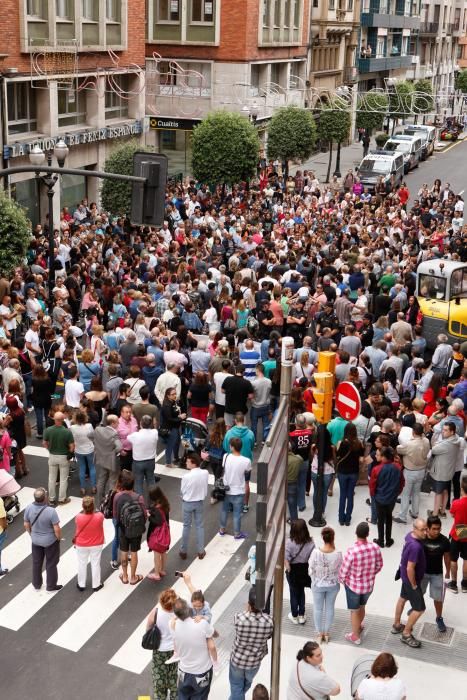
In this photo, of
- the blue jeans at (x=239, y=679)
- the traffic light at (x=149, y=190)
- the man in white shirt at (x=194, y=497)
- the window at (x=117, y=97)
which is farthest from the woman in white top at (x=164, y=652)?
the window at (x=117, y=97)

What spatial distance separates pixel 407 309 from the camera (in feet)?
62.5

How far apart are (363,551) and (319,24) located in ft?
168

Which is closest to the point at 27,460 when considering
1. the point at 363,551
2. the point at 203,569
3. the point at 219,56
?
the point at 203,569

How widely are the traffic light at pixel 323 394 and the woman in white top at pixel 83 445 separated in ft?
10.7

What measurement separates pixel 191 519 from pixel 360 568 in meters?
2.66

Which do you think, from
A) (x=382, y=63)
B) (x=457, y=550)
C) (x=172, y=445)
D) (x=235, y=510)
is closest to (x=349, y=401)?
(x=235, y=510)

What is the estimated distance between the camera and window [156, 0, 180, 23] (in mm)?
44781

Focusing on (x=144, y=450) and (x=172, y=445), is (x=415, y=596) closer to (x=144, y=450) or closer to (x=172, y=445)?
(x=144, y=450)

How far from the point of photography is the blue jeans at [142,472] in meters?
12.3

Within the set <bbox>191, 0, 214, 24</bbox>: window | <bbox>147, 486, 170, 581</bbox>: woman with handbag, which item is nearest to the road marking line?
<bbox>147, 486, 170, 581</bbox>: woman with handbag

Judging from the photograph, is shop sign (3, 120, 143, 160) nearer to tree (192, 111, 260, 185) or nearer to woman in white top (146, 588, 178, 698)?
tree (192, 111, 260, 185)

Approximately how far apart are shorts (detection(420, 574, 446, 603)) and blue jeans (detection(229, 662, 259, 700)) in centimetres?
226

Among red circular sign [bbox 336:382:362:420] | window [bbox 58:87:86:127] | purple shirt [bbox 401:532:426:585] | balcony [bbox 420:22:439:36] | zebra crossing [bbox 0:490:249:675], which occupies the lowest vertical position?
zebra crossing [bbox 0:490:249:675]

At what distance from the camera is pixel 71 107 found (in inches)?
1315
